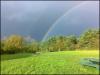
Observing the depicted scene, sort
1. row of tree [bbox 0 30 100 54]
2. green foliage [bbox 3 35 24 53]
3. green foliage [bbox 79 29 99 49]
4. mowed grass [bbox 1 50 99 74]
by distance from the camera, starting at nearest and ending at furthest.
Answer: mowed grass [bbox 1 50 99 74] → row of tree [bbox 0 30 100 54] → green foliage [bbox 3 35 24 53] → green foliage [bbox 79 29 99 49]

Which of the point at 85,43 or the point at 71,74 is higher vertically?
the point at 85,43

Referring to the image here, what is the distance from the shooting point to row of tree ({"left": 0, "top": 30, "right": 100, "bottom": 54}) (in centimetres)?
1191

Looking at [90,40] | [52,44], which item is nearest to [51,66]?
[52,44]

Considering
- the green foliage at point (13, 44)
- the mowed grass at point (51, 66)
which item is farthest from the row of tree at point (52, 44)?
the mowed grass at point (51, 66)

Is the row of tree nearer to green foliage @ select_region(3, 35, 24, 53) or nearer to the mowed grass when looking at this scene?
green foliage @ select_region(3, 35, 24, 53)

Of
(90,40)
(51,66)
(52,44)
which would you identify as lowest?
(51,66)

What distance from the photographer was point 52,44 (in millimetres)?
11984

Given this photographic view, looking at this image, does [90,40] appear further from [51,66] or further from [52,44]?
[51,66]

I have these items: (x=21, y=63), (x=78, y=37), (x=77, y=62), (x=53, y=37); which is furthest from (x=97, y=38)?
(x=21, y=63)

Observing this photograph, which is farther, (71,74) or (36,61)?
(36,61)

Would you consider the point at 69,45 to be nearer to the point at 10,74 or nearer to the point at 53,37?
the point at 53,37

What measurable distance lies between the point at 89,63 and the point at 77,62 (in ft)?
1.80

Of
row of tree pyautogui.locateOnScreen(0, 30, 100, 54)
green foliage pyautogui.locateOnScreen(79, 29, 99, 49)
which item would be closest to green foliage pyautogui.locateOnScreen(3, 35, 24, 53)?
Answer: row of tree pyautogui.locateOnScreen(0, 30, 100, 54)

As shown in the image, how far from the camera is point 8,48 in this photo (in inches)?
484
